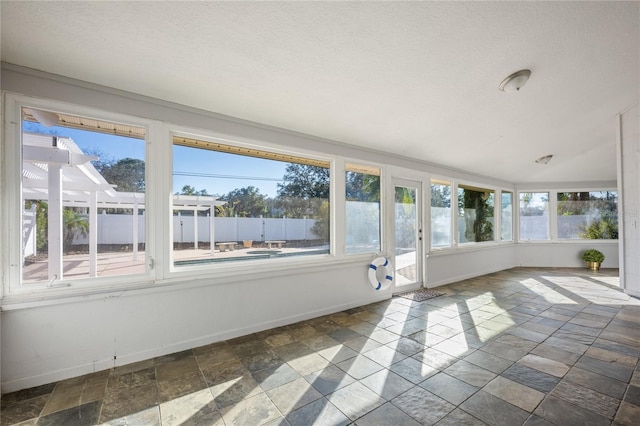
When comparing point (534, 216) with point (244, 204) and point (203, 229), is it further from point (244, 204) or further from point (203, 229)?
point (203, 229)

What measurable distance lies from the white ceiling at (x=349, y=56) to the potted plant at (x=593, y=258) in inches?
174

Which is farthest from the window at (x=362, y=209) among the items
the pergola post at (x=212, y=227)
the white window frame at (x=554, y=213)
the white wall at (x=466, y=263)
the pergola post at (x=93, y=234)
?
the white window frame at (x=554, y=213)

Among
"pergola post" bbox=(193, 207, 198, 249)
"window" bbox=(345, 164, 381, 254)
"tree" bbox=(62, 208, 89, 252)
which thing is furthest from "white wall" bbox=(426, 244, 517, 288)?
"tree" bbox=(62, 208, 89, 252)

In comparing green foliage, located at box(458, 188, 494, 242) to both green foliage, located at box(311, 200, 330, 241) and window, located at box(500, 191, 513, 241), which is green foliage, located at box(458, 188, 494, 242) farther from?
green foliage, located at box(311, 200, 330, 241)

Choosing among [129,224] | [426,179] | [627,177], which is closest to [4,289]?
[129,224]

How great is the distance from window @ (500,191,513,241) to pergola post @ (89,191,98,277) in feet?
25.3

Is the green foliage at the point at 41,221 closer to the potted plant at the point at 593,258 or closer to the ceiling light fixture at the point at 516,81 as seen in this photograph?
the ceiling light fixture at the point at 516,81

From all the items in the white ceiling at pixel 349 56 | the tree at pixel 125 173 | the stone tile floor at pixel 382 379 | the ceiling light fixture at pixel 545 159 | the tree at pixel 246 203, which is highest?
the white ceiling at pixel 349 56

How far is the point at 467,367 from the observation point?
235cm

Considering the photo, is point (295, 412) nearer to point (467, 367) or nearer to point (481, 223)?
point (467, 367)

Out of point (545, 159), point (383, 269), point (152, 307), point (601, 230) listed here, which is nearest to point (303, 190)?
point (383, 269)

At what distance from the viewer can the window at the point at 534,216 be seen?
23.7 feet

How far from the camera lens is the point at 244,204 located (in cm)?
328

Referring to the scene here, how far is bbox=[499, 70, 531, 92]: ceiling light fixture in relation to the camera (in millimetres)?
2764
